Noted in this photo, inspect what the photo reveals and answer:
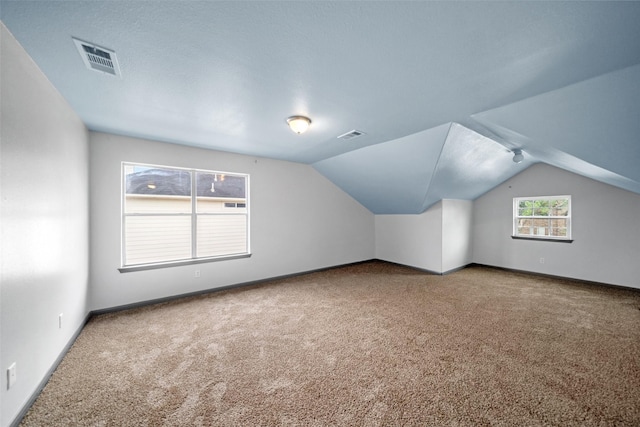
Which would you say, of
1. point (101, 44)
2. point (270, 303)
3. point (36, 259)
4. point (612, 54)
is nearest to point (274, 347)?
point (270, 303)

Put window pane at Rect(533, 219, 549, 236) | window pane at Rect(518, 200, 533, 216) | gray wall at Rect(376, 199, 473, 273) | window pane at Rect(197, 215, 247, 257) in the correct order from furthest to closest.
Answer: window pane at Rect(518, 200, 533, 216) → gray wall at Rect(376, 199, 473, 273) → window pane at Rect(533, 219, 549, 236) → window pane at Rect(197, 215, 247, 257)

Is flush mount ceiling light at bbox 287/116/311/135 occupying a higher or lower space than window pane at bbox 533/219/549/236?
higher

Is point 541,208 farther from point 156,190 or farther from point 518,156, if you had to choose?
point 156,190

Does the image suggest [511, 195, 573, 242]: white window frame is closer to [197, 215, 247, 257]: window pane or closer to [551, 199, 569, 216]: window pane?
[551, 199, 569, 216]: window pane

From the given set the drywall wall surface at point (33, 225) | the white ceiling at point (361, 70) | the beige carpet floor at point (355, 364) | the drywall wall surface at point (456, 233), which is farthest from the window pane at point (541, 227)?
the drywall wall surface at point (33, 225)

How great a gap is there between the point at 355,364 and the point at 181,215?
336cm

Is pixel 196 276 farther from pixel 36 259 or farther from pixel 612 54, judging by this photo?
pixel 612 54

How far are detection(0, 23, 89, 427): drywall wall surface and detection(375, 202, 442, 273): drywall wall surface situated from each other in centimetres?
581

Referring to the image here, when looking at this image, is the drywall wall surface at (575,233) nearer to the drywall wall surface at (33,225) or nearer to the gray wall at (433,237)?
the gray wall at (433,237)

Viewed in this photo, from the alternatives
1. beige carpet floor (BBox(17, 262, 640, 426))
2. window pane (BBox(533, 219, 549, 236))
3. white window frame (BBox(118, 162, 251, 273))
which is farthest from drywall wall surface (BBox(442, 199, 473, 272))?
white window frame (BBox(118, 162, 251, 273))

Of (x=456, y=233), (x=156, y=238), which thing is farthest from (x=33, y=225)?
(x=456, y=233)

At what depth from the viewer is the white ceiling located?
1.39 meters

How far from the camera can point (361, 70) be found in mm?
1927

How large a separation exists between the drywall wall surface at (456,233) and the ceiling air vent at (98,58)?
5524mm
